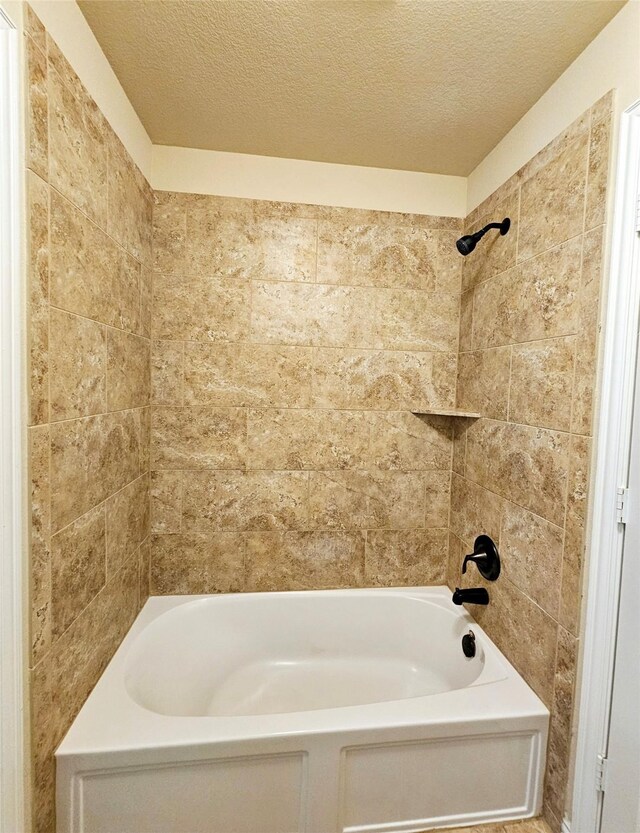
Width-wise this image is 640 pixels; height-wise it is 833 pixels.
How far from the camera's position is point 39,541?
37.6 inches

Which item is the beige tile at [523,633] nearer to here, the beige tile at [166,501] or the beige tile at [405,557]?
the beige tile at [405,557]

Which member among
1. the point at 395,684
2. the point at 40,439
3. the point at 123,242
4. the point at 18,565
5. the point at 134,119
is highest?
the point at 134,119

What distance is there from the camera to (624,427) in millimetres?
1021

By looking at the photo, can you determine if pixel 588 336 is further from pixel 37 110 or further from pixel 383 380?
pixel 37 110

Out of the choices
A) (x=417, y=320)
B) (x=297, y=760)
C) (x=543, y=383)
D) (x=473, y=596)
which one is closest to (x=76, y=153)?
(x=417, y=320)

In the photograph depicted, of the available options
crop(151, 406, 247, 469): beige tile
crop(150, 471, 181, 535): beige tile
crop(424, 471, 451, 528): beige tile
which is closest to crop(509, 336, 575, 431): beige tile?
crop(424, 471, 451, 528): beige tile

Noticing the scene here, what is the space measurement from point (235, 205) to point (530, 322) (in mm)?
1400

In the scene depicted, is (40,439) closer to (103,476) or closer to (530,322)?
(103,476)

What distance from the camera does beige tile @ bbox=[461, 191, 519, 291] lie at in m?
1.51

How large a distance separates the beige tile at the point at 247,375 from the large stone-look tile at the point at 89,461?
1.18 ft

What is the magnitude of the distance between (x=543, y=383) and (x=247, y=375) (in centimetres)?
125

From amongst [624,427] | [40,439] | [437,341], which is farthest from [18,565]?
[437,341]

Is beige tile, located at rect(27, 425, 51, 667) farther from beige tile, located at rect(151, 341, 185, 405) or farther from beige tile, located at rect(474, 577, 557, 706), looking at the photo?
beige tile, located at rect(474, 577, 557, 706)

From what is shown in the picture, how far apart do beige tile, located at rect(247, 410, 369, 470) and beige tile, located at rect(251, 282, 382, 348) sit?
364 mm
